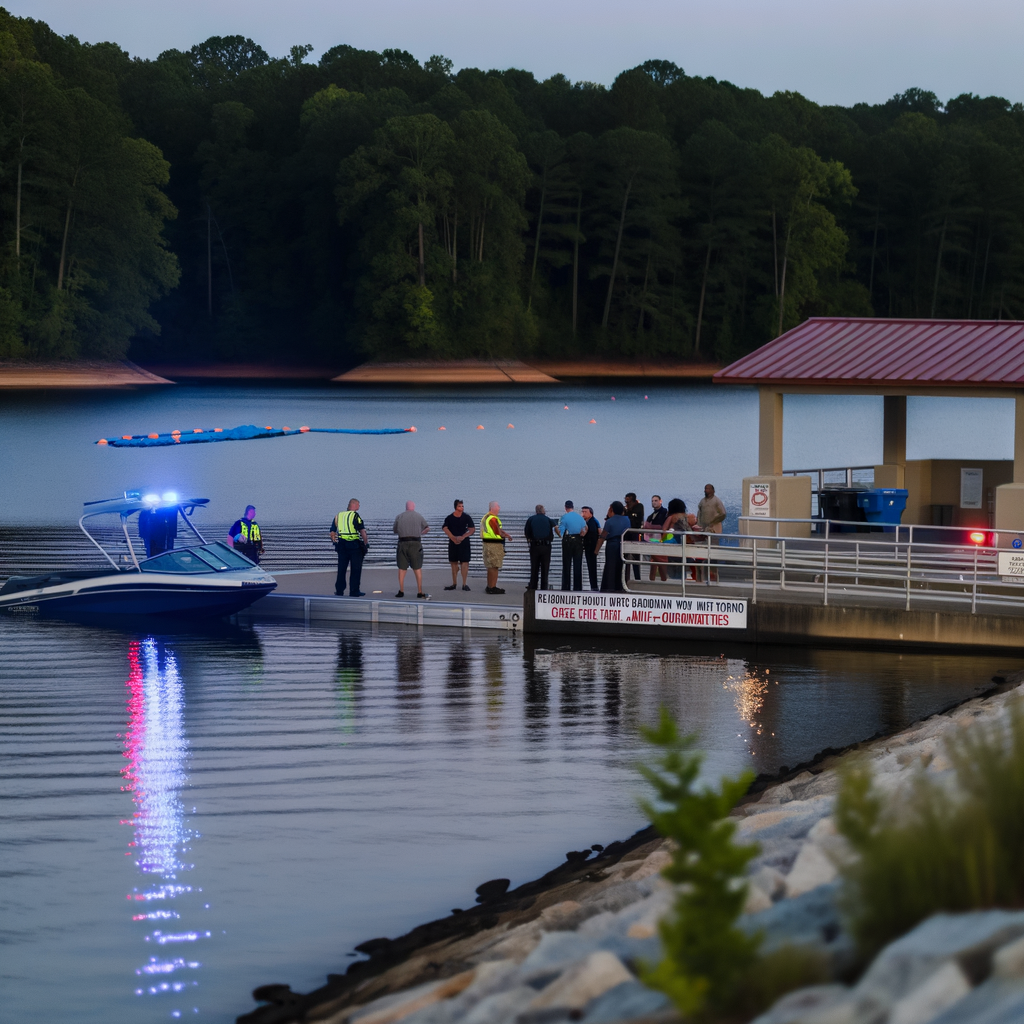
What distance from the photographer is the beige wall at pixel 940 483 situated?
25.0m

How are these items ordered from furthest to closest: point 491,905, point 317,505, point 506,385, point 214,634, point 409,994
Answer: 1. point 506,385
2. point 317,505
3. point 214,634
4. point 491,905
5. point 409,994

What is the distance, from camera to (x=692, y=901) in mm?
5527

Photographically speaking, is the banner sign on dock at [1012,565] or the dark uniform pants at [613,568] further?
the dark uniform pants at [613,568]

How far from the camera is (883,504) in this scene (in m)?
24.1

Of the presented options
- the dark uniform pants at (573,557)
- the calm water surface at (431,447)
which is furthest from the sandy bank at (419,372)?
the dark uniform pants at (573,557)

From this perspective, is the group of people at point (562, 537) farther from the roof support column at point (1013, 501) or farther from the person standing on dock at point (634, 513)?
the roof support column at point (1013, 501)

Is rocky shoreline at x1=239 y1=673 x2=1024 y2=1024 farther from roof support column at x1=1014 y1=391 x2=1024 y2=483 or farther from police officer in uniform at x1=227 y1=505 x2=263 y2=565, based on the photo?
police officer in uniform at x1=227 y1=505 x2=263 y2=565

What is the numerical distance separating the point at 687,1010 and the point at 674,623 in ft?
51.1

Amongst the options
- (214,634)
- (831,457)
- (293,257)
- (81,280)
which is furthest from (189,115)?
(214,634)

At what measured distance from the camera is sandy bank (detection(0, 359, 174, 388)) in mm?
99875

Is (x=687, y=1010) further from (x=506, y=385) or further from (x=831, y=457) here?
(x=506, y=385)

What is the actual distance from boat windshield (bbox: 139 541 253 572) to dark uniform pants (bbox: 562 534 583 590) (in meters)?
5.03

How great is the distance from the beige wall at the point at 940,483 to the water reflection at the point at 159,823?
1297 centimetres

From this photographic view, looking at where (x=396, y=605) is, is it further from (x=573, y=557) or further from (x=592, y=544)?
(x=592, y=544)
